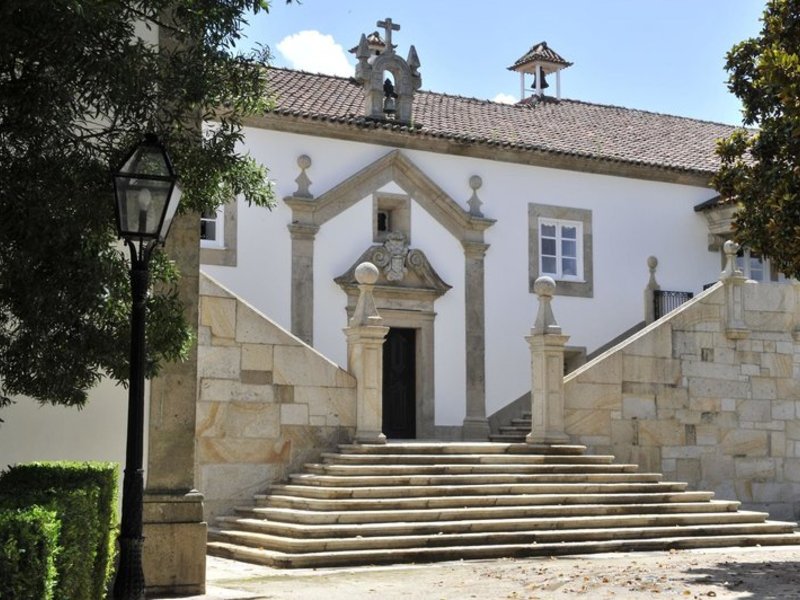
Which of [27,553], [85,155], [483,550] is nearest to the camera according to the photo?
[27,553]

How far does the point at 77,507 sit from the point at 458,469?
862cm

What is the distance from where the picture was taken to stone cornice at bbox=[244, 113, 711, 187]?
1975 centimetres

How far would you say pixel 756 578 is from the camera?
11602mm

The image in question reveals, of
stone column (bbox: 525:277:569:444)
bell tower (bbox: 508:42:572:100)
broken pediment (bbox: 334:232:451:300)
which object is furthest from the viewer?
bell tower (bbox: 508:42:572:100)

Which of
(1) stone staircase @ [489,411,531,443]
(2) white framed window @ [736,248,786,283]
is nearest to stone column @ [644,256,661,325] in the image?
(2) white framed window @ [736,248,786,283]

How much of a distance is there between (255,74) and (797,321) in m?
12.3

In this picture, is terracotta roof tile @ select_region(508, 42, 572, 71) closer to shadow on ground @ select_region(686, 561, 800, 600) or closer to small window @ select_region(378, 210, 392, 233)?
small window @ select_region(378, 210, 392, 233)

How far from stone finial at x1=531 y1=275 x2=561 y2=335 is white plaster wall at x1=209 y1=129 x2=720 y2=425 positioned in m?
3.88

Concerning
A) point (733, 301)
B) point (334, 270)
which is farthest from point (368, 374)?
point (733, 301)

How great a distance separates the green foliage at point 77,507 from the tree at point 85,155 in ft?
1.83

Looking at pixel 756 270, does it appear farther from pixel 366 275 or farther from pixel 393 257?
pixel 366 275

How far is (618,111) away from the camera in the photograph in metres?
26.8

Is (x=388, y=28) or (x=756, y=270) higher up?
(x=388, y=28)

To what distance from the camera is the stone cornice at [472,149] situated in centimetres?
1975
